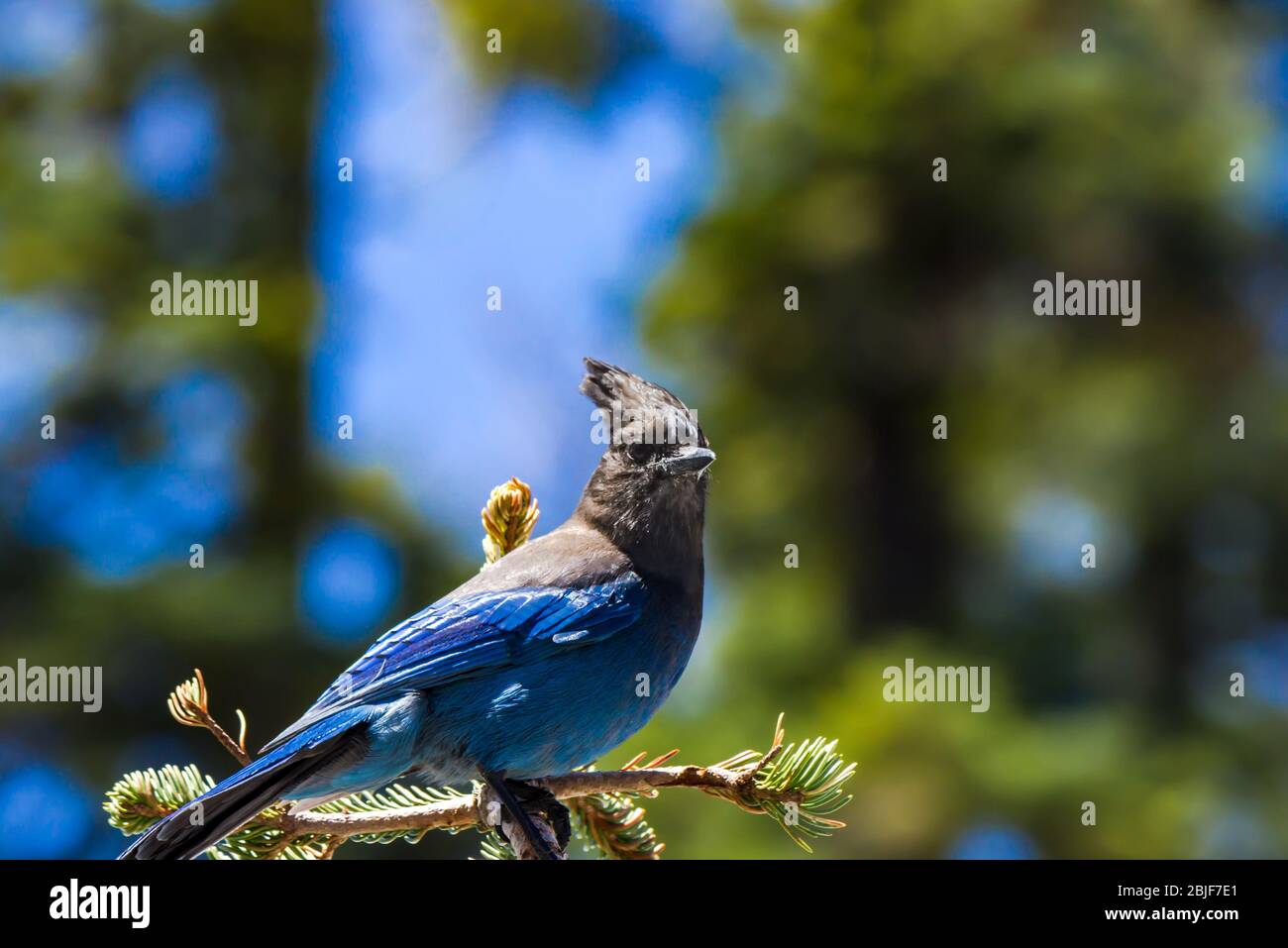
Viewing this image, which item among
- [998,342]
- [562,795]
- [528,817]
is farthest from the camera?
[998,342]

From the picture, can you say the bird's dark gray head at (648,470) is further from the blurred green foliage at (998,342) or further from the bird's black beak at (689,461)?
the blurred green foliage at (998,342)

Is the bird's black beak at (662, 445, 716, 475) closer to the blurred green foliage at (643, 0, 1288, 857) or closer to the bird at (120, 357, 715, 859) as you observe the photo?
the bird at (120, 357, 715, 859)

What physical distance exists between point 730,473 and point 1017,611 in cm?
214

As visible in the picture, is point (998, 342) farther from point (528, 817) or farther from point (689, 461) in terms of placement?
point (528, 817)

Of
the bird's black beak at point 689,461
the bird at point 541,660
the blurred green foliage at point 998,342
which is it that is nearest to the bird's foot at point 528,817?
the bird at point 541,660

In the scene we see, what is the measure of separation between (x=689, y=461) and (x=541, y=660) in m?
0.63

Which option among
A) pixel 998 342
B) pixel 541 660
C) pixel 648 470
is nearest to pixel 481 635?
pixel 541 660

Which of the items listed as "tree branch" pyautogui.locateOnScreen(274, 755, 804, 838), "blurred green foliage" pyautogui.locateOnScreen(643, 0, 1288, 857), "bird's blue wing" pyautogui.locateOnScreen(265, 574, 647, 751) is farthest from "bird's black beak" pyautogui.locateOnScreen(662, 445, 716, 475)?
"blurred green foliage" pyautogui.locateOnScreen(643, 0, 1288, 857)

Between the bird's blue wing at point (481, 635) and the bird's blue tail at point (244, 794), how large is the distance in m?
0.08

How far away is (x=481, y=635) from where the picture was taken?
3.16 meters

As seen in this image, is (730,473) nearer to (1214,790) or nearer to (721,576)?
(721,576)

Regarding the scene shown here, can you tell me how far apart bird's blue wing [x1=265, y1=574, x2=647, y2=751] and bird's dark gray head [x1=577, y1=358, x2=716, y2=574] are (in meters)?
0.17

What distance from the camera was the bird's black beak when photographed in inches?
131
